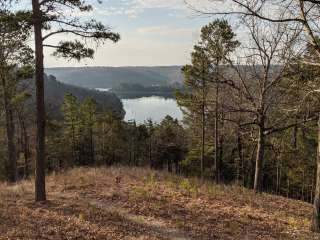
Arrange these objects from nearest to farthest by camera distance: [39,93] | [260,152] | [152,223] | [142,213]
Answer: [152,223], [142,213], [39,93], [260,152]

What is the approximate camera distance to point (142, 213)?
11719 mm

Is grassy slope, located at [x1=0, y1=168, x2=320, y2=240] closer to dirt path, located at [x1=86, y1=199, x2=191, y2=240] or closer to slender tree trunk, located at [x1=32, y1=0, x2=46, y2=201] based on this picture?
dirt path, located at [x1=86, y1=199, x2=191, y2=240]

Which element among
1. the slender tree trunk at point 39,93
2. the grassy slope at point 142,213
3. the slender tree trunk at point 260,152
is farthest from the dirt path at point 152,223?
the slender tree trunk at point 260,152

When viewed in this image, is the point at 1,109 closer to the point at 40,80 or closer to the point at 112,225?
the point at 40,80

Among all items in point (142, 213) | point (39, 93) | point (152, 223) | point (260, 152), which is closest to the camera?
Result: point (152, 223)

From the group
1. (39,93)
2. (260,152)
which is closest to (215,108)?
(260,152)

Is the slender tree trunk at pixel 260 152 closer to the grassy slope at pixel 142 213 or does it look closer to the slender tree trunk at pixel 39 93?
the grassy slope at pixel 142 213

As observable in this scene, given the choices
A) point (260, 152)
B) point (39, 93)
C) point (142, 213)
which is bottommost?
point (142, 213)

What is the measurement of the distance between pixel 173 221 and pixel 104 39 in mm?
6141

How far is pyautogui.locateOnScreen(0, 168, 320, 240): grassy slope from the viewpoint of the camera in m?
9.76

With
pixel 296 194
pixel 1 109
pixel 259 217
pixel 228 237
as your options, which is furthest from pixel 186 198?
pixel 296 194

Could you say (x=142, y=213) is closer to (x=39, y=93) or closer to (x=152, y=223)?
(x=152, y=223)

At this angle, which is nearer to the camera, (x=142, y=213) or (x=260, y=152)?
(x=142, y=213)

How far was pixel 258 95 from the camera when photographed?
51.8ft
